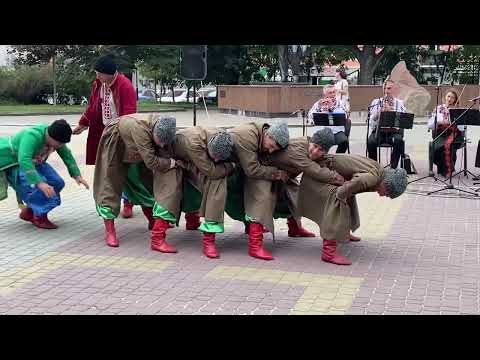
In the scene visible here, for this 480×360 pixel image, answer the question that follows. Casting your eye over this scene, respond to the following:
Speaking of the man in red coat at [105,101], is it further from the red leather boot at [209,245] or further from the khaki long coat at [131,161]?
the red leather boot at [209,245]

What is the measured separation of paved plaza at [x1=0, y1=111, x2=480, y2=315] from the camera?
479 centimetres

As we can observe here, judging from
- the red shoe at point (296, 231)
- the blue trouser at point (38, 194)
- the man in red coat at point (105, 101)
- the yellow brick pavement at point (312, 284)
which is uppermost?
the man in red coat at point (105, 101)

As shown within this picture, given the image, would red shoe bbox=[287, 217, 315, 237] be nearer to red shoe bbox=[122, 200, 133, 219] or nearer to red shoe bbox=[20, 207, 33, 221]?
red shoe bbox=[122, 200, 133, 219]

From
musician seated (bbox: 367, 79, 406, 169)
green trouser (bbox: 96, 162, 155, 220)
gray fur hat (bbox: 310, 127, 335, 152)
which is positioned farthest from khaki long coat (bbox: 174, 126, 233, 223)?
musician seated (bbox: 367, 79, 406, 169)

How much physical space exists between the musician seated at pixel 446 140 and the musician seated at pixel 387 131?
58 cm

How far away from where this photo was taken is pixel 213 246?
6.11m

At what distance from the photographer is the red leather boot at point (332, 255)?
5855 millimetres

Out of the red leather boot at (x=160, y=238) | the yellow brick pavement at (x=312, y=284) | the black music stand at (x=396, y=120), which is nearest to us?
the yellow brick pavement at (x=312, y=284)

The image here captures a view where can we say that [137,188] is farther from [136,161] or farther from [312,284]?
[312,284]

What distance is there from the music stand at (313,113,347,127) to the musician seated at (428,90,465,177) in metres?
1.59

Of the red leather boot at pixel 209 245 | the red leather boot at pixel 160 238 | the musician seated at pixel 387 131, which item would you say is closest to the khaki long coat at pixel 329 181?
the red leather boot at pixel 209 245

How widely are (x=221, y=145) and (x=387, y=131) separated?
19.7 feet
